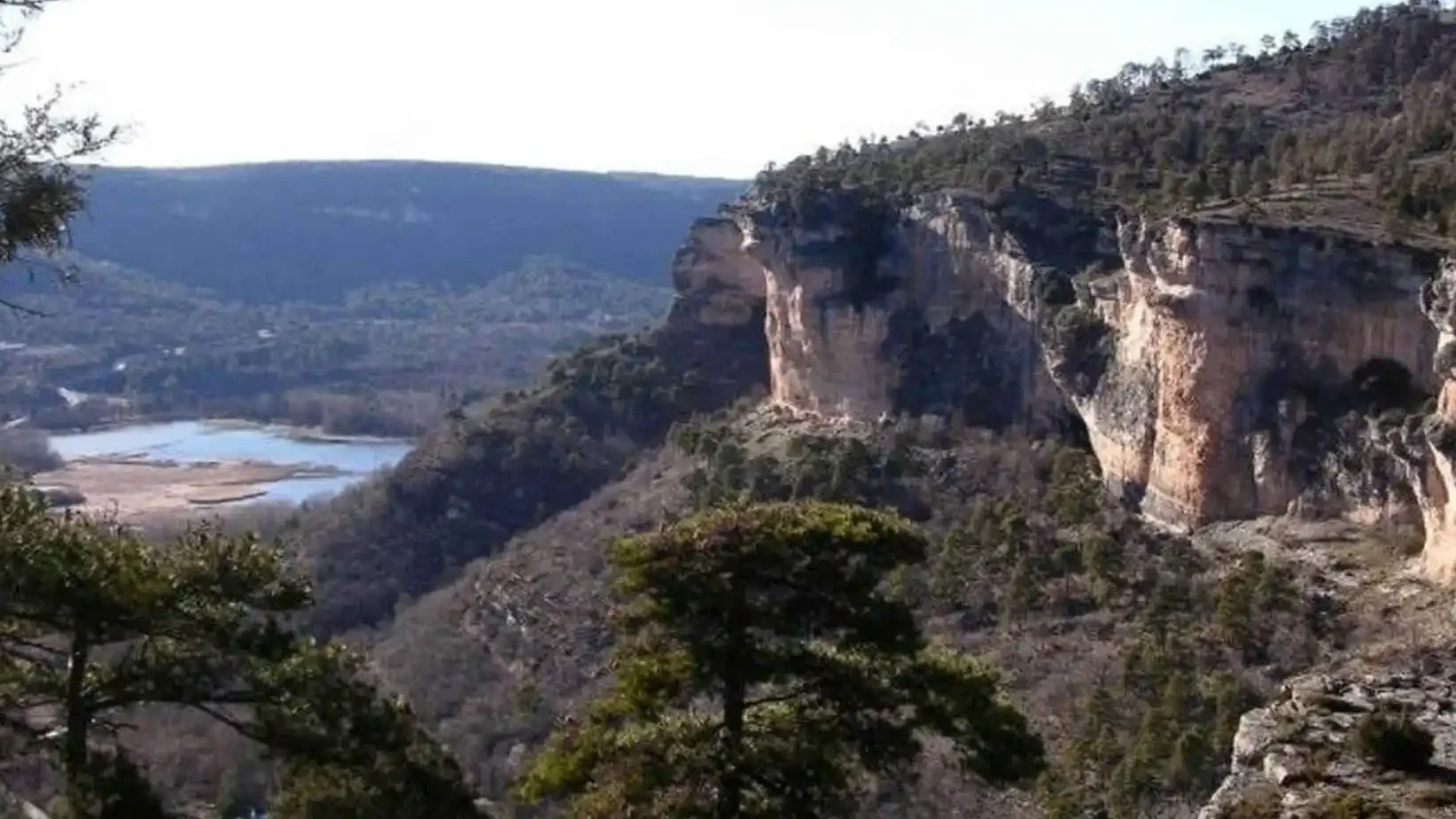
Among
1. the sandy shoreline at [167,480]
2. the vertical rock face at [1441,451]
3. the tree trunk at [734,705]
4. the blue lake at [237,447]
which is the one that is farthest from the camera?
the blue lake at [237,447]

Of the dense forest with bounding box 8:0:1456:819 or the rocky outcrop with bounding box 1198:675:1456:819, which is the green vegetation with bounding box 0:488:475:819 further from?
the rocky outcrop with bounding box 1198:675:1456:819

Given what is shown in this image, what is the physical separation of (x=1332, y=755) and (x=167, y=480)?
89350 millimetres

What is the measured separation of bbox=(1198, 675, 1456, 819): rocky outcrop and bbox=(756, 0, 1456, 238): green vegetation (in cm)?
2326

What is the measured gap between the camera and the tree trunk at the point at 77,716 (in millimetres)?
9758

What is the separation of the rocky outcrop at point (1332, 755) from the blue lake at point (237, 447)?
8557cm

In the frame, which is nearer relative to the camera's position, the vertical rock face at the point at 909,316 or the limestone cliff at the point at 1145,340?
the limestone cliff at the point at 1145,340

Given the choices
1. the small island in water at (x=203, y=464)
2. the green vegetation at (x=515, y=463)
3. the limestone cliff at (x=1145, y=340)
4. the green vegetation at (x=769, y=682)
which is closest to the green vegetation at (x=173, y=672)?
the green vegetation at (x=769, y=682)

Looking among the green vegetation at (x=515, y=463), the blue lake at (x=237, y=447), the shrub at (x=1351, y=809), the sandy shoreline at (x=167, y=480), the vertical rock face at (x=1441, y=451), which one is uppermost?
the shrub at (x=1351, y=809)

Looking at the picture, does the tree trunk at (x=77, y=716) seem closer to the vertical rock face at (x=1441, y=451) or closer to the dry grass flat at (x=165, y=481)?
the vertical rock face at (x=1441, y=451)

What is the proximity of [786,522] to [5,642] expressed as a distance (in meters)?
5.02

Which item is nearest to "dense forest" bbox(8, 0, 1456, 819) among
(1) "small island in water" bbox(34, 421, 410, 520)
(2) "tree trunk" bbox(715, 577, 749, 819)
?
(2) "tree trunk" bbox(715, 577, 749, 819)

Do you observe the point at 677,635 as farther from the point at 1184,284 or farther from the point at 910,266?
the point at 910,266

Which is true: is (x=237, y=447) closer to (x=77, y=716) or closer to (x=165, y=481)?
(x=165, y=481)

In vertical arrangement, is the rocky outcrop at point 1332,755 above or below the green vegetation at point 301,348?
above
